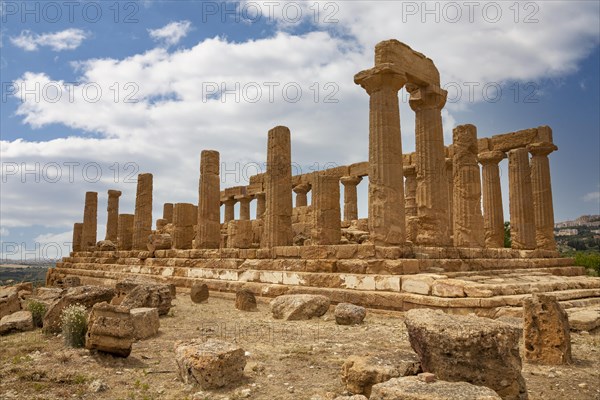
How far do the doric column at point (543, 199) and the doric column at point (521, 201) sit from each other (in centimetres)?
45

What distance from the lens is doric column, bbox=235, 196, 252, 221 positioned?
1288 inches

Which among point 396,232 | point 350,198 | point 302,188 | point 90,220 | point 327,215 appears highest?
point 302,188

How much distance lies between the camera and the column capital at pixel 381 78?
39.0 ft

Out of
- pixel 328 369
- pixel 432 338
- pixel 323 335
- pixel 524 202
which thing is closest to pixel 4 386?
pixel 328 369

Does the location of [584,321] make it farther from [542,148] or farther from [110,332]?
[542,148]

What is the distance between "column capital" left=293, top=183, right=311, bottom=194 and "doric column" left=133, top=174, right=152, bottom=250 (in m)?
9.41

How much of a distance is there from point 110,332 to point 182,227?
14002mm

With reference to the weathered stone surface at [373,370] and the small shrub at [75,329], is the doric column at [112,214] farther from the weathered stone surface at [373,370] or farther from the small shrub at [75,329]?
the weathered stone surface at [373,370]

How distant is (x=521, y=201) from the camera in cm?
1898

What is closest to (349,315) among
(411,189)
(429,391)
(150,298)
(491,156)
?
(150,298)

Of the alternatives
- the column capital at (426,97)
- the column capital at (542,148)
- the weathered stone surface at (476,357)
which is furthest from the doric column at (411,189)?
the weathered stone surface at (476,357)

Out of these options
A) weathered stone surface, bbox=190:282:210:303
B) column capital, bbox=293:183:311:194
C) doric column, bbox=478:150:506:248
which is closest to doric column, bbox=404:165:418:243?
doric column, bbox=478:150:506:248

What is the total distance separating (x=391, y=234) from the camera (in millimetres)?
11648

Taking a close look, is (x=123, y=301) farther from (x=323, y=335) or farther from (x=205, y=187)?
(x=205, y=187)
